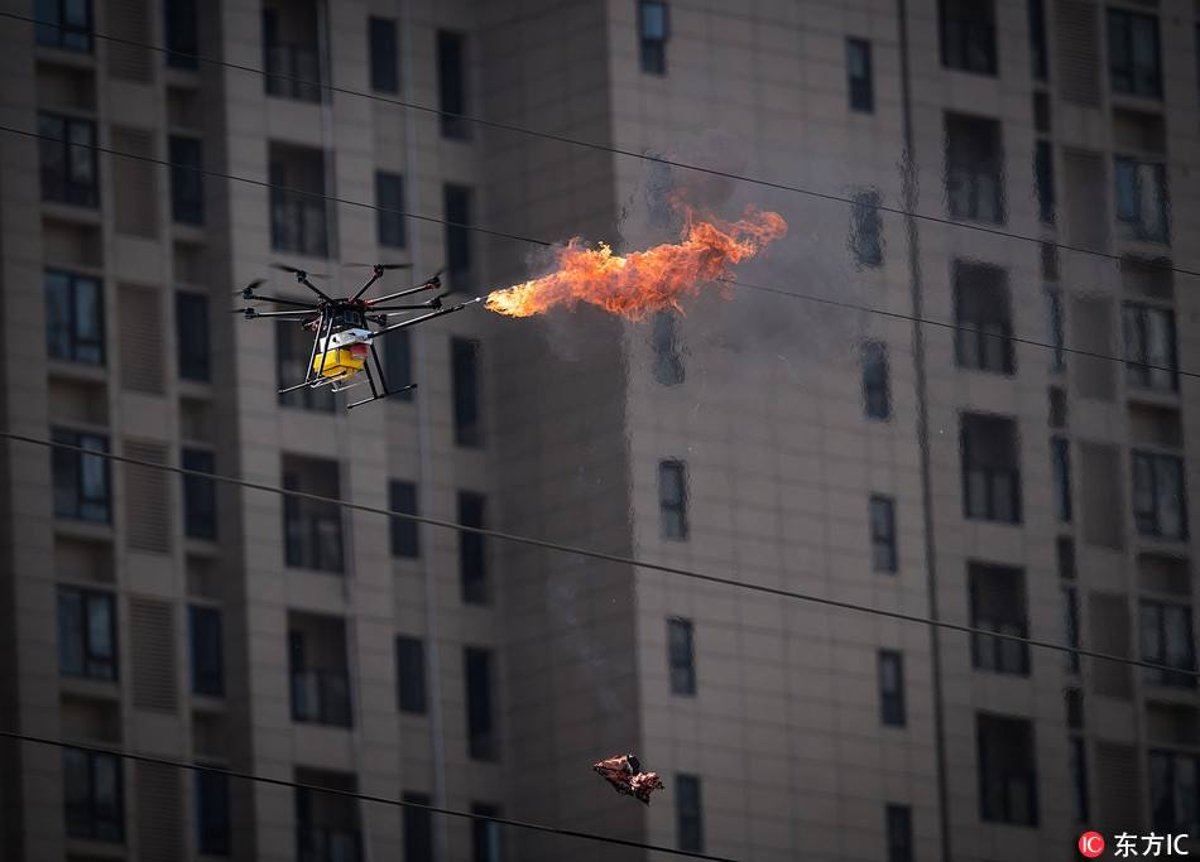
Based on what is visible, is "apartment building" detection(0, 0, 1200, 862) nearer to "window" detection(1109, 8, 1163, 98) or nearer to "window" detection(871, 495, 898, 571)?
"window" detection(871, 495, 898, 571)

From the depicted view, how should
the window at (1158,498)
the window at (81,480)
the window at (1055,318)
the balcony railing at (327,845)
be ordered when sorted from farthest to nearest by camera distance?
the window at (1158,498), the window at (1055,318), the window at (81,480), the balcony railing at (327,845)

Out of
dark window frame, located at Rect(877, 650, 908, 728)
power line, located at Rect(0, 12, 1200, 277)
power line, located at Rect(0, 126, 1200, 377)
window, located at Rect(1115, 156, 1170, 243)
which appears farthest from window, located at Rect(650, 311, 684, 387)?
window, located at Rect(1115, 156, 1170, 243)

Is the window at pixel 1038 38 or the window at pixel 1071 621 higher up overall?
the window at pixel 1038 38

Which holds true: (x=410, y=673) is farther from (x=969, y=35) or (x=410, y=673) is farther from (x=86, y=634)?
(x=969, y=35)

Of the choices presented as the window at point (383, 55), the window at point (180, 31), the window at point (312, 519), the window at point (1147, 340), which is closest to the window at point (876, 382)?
the window at point (1147, 340)

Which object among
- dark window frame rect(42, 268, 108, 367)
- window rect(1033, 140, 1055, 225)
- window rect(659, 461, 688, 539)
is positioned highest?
window rect(1033, 140, 1055, 225)

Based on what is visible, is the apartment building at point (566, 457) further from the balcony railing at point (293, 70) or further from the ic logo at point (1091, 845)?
the ic logo at point (1091, 845)

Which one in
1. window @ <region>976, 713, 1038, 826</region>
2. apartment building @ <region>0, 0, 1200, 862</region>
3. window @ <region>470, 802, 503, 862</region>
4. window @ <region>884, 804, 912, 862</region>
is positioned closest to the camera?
apartment building @ <region>0, 0, 1200, 862</region>
